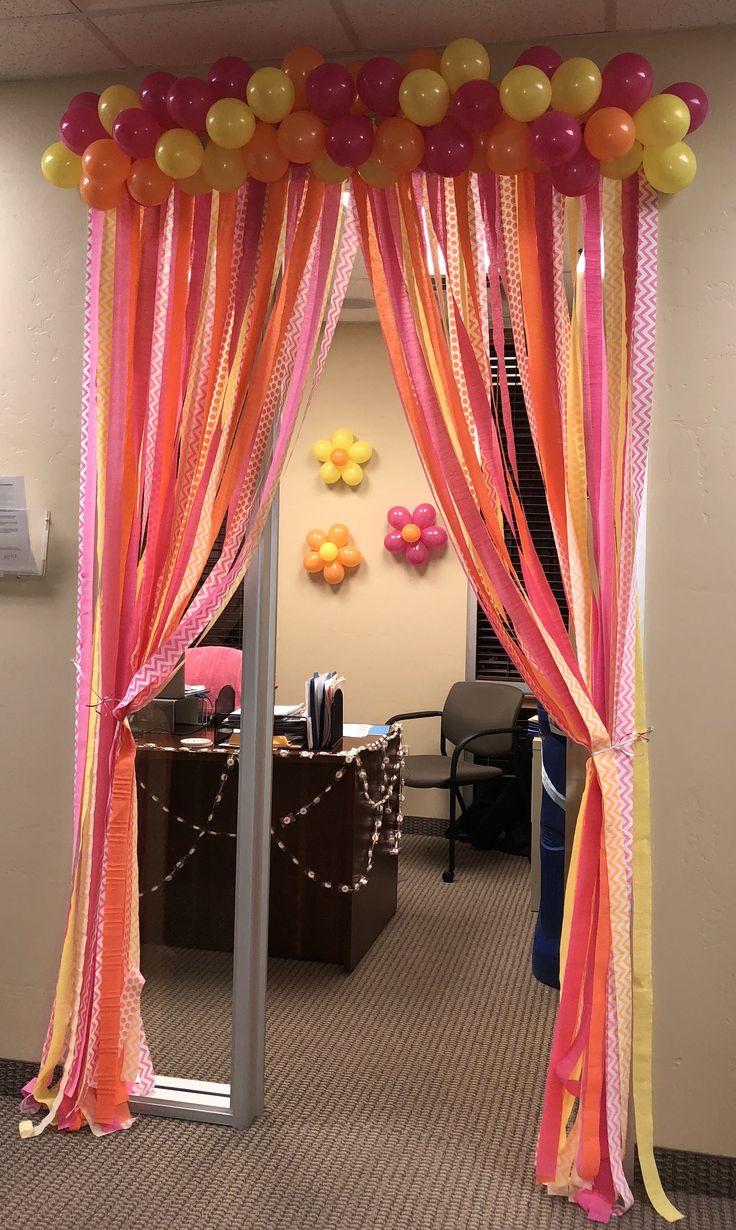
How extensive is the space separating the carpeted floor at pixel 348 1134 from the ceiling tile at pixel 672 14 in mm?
2662

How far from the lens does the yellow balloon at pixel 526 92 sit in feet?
8.05

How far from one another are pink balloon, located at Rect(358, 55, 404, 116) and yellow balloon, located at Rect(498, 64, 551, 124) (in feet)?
0.86

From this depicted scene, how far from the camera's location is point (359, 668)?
241 inches

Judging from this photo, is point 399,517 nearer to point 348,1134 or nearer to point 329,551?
A: point 329,551

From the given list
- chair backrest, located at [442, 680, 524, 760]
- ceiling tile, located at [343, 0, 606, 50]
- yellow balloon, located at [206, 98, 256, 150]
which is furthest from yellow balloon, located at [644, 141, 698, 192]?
chair backrest, located at [442, 680, 524, 760]

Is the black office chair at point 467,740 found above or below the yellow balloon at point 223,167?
below

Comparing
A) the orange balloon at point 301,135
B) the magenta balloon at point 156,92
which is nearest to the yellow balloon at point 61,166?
the magenta balloon at point 156,92

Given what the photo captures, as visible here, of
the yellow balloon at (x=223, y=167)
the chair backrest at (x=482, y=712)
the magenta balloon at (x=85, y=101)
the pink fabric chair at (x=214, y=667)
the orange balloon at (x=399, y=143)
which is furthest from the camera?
the chair backrest at (x=482, y=712)

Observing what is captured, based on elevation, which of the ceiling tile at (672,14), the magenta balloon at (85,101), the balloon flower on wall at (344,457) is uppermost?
the ceiling tile at (672,14)

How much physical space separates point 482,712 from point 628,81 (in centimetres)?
360

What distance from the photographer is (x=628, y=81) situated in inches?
98.0

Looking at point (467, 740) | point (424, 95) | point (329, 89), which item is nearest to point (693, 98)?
point (424, 95)

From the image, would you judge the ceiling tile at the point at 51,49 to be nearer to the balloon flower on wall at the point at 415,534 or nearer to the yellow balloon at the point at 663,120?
the yellow balloon at the point at 663,120

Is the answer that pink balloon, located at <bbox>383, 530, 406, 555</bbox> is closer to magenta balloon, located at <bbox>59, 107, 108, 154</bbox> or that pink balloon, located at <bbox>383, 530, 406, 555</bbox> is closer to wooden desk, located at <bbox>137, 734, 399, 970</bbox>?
wooden desk, located at <bbox>137, 734, 399, 970</bbox>
